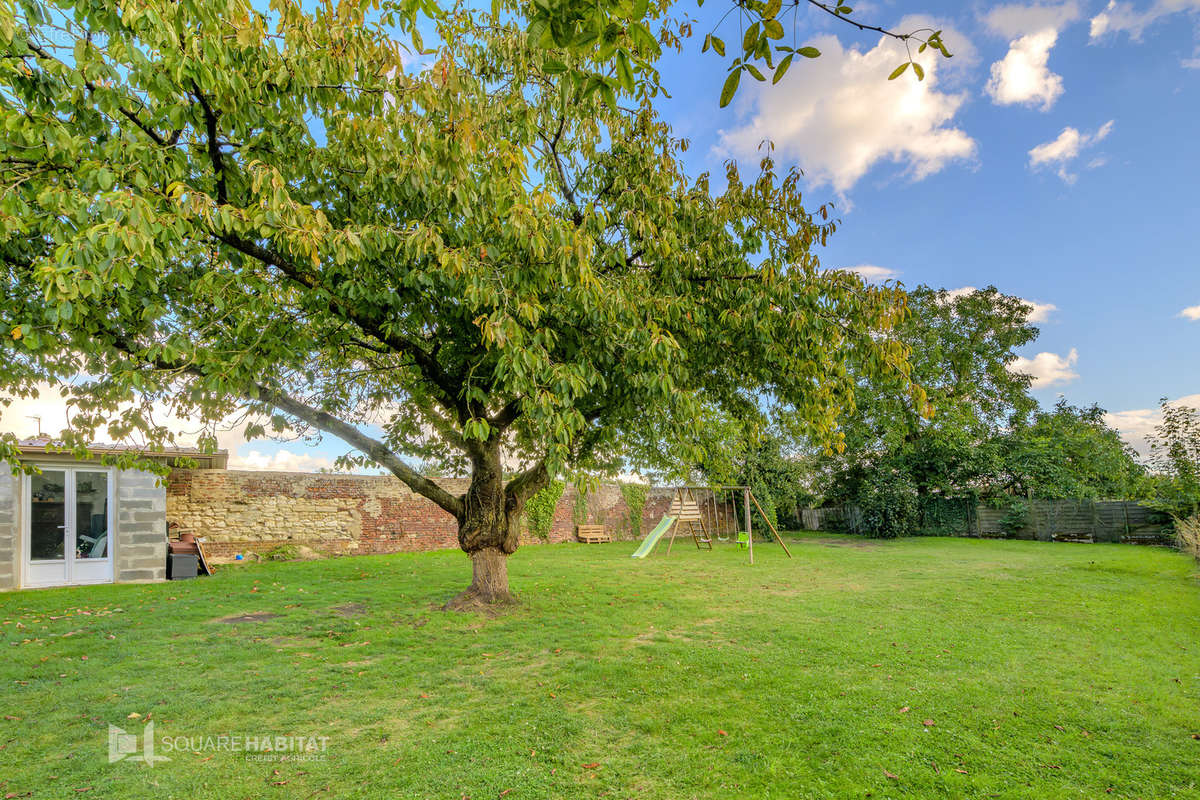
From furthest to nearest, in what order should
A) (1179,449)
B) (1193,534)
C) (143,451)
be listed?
(1179,449)
(1193,534)
(143,451)

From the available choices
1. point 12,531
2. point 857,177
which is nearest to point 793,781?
point 857,177

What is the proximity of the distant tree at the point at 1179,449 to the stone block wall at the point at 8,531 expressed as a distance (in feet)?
70.1

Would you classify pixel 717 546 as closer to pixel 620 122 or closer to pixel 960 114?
pixel 960 114

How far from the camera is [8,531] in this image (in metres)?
9.86

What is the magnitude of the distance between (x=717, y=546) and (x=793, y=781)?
15.9 m

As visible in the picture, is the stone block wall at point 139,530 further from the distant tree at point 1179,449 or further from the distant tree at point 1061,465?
the distant tree at point 1061,465

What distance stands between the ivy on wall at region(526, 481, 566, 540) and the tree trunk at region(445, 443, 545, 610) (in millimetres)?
10824

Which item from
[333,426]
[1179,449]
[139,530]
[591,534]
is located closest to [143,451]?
[139,530]

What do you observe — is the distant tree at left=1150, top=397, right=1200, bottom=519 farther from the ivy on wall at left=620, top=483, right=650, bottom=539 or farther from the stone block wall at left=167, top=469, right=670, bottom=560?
the ivy on wall at left=620, top=483, right=650, bottom=539

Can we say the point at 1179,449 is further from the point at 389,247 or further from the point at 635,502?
the point at 389,247

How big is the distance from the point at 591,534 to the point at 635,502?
2.62m

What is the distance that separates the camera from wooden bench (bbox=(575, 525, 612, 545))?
19766 millimetres

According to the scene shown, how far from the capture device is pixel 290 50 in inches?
173

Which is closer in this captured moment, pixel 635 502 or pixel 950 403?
pixel 950 403
